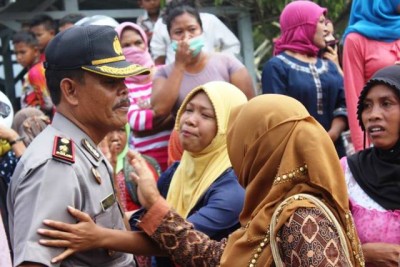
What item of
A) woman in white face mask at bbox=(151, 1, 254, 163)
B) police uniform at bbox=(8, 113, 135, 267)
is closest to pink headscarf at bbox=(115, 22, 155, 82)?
woman in white face mask at bbox=(151, 1, 254, 163)

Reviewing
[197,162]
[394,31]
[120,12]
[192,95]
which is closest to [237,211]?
[197,162]

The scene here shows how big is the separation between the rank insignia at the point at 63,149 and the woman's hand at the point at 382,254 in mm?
1518

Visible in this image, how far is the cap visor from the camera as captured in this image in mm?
3553

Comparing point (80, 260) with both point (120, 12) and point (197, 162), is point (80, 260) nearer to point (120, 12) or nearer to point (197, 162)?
point (197, 162)

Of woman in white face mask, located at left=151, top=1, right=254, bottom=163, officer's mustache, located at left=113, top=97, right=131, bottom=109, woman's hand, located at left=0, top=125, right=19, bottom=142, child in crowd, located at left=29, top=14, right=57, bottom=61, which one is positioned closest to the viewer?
officer's mustache, located at left=113, top=97, right=131, bottom=109

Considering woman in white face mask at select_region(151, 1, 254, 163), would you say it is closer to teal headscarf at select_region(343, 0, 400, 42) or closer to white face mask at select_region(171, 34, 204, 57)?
white face mask at select_region(171, 34, 204, 57)

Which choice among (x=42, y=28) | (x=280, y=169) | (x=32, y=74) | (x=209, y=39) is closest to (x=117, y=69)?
(x=280, y=169)

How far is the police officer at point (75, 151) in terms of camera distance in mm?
3322

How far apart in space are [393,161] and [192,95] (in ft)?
3.91

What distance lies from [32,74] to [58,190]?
496cm

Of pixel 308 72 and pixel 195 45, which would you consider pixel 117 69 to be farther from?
pixel 195 45

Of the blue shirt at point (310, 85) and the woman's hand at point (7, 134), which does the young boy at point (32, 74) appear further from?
the blue shirt at point (310, 85)

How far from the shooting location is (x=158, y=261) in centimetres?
464

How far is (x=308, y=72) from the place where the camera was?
6219 mm
